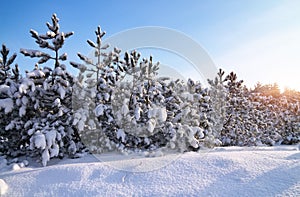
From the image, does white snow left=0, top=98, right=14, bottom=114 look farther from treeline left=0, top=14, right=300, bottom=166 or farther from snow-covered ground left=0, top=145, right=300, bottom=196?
snow-covered ground left=0, top=145, right=300, bottom=196

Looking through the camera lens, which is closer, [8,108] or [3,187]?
[3,187]

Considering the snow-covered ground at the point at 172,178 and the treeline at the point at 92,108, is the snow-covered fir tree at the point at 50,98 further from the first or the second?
the snow-covered ground at the point at 172,178

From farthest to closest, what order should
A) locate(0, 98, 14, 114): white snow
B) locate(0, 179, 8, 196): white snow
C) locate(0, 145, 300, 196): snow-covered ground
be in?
locate(0, 98, 14, 114): white snow, locate(0, 179, 8, 196): white snow, locate(0, 145, 300, 196): snow-covered ground

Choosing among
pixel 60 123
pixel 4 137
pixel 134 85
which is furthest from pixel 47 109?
pixel 134 85

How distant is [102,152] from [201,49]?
517 centimetres

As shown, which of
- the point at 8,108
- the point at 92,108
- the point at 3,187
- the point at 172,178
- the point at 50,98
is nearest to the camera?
the point at 3,187

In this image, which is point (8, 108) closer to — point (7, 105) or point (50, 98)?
point (7, 105)

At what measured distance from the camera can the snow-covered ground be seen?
12.5 ft

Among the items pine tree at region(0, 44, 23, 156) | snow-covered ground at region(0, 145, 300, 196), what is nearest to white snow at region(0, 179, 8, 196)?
snow-covered ground at region(0, 145, 300, 196)

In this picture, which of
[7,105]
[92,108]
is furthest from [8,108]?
[92,108]

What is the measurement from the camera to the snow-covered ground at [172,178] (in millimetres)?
3820

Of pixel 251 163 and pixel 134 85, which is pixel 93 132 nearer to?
pixel 134 85

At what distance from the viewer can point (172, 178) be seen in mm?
4340

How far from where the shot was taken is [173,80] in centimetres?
1009
